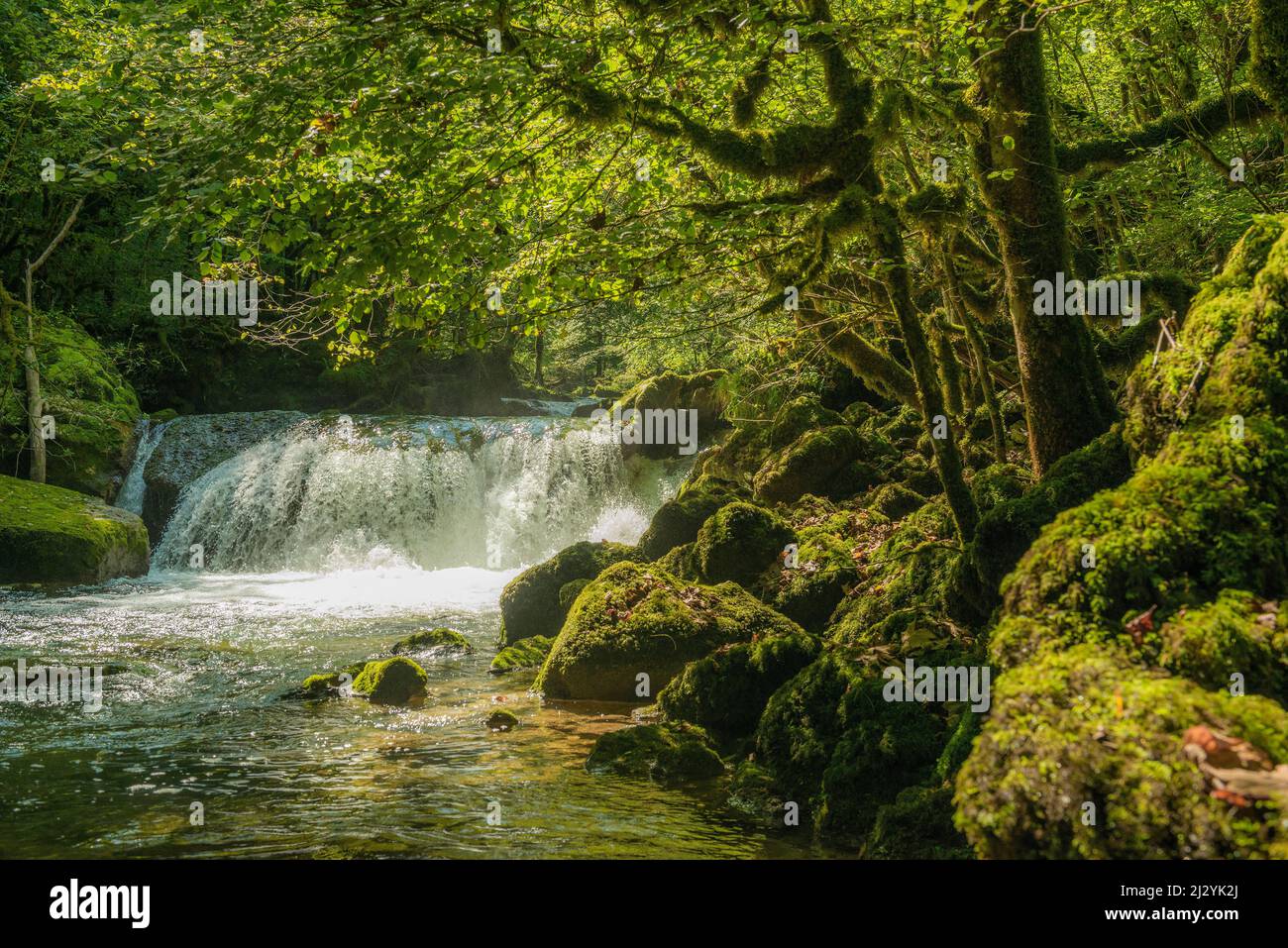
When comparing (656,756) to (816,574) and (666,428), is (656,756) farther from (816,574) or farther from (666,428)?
Answer: (666,428)

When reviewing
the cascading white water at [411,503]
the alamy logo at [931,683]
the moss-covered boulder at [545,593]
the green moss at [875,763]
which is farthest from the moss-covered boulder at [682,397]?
the green moss at [875,763]

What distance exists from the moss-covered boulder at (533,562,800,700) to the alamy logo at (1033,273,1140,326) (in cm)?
403

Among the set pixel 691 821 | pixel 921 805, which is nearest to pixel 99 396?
pixel 691 821

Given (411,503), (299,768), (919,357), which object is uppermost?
(919,357)

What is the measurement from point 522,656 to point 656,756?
4653 millimetres

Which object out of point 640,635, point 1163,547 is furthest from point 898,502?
point 1163,547

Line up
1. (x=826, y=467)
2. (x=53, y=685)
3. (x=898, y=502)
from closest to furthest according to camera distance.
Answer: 1. (x=53, y=685)
2. (x=898, y=502)
3. (x=826, y=467)

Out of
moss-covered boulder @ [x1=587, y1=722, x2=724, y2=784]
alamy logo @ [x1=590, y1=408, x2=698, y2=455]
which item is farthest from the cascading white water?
moss-covered boulder @ [x1=587, y1=722, x2=724, y2=784]

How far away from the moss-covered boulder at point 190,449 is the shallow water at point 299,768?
31.7ft

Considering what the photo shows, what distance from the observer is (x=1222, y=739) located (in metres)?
2.70

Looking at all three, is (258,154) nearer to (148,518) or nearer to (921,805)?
(921,805)

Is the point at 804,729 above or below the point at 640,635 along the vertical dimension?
below

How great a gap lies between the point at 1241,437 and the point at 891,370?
7.24m
